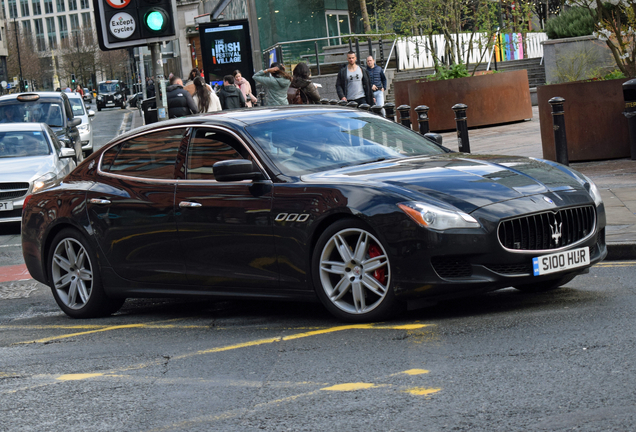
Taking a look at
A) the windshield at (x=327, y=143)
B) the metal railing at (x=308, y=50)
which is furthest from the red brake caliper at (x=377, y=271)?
the metal railing at (x=308, y=50)

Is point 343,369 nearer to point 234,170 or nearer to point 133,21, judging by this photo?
point 234,170

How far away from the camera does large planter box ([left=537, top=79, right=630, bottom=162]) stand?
45.5ft

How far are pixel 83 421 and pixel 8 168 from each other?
11.1m

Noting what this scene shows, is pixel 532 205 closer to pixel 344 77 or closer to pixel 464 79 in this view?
pixel 344 77

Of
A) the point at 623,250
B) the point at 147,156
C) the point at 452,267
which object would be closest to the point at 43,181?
the point at 147,156

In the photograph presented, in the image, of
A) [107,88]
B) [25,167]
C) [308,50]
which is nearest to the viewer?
[25,167]

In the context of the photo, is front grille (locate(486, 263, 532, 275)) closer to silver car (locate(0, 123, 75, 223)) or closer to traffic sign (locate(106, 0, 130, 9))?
traffic sign (locate(106, 0, 130, 9))

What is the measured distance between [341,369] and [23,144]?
1209 centimetres

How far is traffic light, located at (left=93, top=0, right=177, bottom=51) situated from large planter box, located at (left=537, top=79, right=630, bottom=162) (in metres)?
5.69

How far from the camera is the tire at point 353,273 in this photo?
5.93m

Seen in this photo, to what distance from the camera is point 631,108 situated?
1304 centimetres

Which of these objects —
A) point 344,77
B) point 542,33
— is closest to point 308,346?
point 344,77

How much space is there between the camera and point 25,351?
634cm

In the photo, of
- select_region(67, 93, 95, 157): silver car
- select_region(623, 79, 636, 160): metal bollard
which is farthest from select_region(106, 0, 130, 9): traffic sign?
select_region(67, 93, 95, 157): silver car
